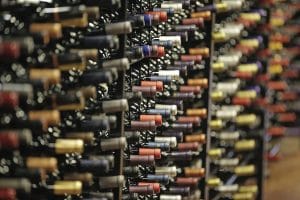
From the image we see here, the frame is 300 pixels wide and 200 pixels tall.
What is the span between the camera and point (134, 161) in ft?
5.87

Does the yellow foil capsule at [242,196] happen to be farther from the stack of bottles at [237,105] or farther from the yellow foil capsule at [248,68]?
the yellow foil capsule at [248,68]

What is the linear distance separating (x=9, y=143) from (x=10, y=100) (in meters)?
0.08

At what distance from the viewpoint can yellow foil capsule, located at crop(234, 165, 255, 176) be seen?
274cm

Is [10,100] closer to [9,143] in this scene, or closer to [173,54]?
[9,143]

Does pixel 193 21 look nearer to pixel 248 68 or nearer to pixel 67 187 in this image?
pixel 248 68

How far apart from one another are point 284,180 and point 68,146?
2.24m

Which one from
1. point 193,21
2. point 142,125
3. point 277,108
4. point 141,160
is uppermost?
point 193,21

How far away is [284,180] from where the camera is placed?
340cm

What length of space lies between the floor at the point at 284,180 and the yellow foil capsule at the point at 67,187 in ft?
6.29

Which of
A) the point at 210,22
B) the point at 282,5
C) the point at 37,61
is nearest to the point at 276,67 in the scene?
the point at 282,5

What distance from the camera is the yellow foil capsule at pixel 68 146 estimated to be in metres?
1.38

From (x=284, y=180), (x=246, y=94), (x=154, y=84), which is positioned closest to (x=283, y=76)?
(x=284, y=180)

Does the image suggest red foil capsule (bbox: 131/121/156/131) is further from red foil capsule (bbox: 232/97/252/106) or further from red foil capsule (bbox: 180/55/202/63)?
red foil capsule (bbox: 232/97/252/106)

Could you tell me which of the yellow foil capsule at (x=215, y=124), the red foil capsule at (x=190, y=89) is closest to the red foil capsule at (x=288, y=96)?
the yellow foil capsule at (x=215, y=124)
